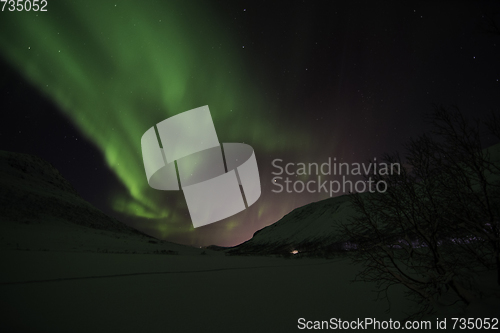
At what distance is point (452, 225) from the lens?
4297mm

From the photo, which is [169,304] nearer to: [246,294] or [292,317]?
[246,294]

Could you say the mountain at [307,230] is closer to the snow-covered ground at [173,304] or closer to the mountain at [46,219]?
the mountain at [46,219]

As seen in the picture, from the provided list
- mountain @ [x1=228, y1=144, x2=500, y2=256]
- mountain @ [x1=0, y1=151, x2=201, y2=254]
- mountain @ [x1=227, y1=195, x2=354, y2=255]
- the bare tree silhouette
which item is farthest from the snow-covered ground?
mountain @ [x1=227, y1=195, x2=354, y2=255]

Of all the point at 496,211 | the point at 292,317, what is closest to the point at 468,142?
the point at 496,211

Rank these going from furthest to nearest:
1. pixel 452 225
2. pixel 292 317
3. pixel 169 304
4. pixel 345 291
A: pixel 345 291
pixel 169 304
pixel 292 317
pixel 452 225

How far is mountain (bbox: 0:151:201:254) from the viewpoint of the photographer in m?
22.7

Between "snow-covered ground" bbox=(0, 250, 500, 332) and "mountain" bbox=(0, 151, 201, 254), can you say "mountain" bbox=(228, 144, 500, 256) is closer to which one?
"mountain" bbox=(0, 151, 201, 254)

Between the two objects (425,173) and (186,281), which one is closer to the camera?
(425,173)

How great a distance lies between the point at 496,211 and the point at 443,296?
1.99 meters

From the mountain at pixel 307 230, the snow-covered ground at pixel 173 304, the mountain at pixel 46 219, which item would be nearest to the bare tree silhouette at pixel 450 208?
the snow-covered ground at pixel 173 304

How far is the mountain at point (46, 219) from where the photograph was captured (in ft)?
74.3

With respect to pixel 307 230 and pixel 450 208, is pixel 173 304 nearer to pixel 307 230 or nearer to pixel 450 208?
pixel 450 208

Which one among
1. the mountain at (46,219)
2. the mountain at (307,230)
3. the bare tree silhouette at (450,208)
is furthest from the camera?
the mountain at (307,230)

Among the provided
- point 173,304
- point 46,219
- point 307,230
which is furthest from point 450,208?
point 307,230
